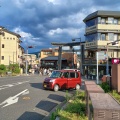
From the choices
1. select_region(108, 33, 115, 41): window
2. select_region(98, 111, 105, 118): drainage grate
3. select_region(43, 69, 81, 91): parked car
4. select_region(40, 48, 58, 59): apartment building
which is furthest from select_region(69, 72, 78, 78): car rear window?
select_region(40, 48, 58, 59): apartment building

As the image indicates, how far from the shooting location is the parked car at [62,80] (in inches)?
811

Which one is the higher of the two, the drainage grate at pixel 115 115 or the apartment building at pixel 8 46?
the apartment building at pixel 8 46

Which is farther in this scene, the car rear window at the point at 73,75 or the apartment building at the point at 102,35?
the apartment building at the point at 102,35

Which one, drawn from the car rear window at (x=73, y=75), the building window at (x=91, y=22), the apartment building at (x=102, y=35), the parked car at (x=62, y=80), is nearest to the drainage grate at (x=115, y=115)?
the parked car at (x=62, y=80)

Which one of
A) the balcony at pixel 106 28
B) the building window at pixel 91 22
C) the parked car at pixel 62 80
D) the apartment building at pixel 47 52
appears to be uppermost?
the building window at pixel 91 22

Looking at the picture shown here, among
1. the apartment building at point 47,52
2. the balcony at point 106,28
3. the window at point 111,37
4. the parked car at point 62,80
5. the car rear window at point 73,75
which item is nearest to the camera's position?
the parked car at point 62,80

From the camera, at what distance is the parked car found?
67.6 ft

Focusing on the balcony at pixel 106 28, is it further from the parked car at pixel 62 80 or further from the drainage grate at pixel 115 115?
the drainage grate at pixel 115 115

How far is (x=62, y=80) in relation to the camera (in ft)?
69.1

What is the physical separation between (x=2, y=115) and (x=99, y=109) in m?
6.45

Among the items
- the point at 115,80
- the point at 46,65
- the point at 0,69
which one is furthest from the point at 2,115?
the point at 46,65

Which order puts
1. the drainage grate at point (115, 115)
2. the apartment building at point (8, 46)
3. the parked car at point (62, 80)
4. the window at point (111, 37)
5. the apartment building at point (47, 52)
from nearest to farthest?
the drainage grate at point (115, 115) < the parked car at point (62, 80) < the window at point (111, 37) < the apartment building at point (8, 46) < the apartment building at point (47, 52)

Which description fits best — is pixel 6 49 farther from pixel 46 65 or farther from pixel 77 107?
pixel 77 107

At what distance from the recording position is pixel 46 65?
8694 cm
